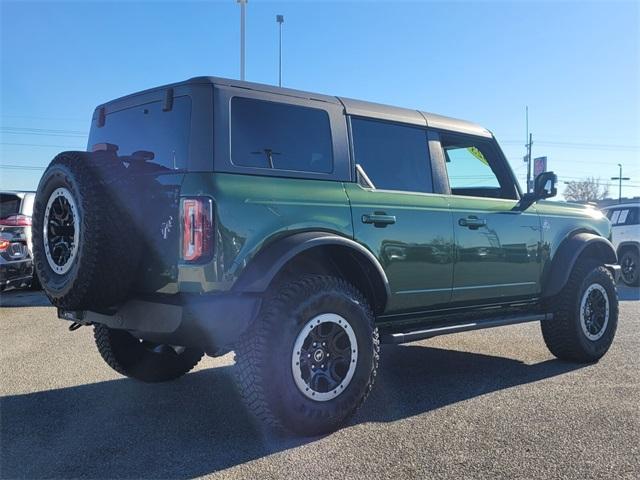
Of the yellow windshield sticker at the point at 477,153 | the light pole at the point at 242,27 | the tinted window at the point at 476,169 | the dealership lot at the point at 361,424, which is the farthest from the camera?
the light pole at the point at 242,27

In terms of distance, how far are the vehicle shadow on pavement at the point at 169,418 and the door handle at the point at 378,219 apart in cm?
126

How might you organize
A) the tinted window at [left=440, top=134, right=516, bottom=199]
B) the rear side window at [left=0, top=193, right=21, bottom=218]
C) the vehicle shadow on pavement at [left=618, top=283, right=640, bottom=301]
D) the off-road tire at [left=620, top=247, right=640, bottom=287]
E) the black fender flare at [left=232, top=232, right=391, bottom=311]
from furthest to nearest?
the off-road tire at [left=620, top=247, right=640, bottom=287] → the vehicle shadow on pavement at [left=618, top=283, right=640, bottom=301] → the rear side window at [left=0, top=193, right=21, bottom=218] → the tinted window at [left=440, top=134, right=516, bottom=199] → the black fender flare at [left=232, top=232, right=391, bottom=311]

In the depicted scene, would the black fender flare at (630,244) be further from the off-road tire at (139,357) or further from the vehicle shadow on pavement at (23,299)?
the vehicle shadow on pavement at (23,299)

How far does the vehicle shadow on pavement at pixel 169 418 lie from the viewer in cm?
313

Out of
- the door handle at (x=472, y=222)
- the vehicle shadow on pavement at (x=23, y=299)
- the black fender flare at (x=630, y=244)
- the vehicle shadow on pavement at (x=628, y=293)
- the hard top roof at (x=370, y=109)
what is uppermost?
the hard top roof at (x=370, y=109)

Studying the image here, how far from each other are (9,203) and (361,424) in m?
8.27

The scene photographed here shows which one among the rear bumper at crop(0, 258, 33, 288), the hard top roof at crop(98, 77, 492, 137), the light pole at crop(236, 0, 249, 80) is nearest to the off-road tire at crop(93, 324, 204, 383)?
the hard top roof at crop(98, 77, 492, 137)

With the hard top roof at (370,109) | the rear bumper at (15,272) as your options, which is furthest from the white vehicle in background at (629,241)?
the rear bumper at (15,272)

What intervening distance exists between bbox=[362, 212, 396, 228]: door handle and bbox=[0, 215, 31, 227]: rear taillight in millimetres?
7313

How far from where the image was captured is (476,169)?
5242 millimetres

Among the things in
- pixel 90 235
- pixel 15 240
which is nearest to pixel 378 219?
pixel 90 235

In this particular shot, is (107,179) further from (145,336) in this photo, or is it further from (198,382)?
(198,382)

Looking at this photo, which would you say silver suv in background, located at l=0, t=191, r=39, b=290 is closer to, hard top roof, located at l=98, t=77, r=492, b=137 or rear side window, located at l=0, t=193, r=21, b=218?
rear side window, located at l=0, t=193, r=21, b=218

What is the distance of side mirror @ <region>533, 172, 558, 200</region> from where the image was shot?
5293 millimetres
